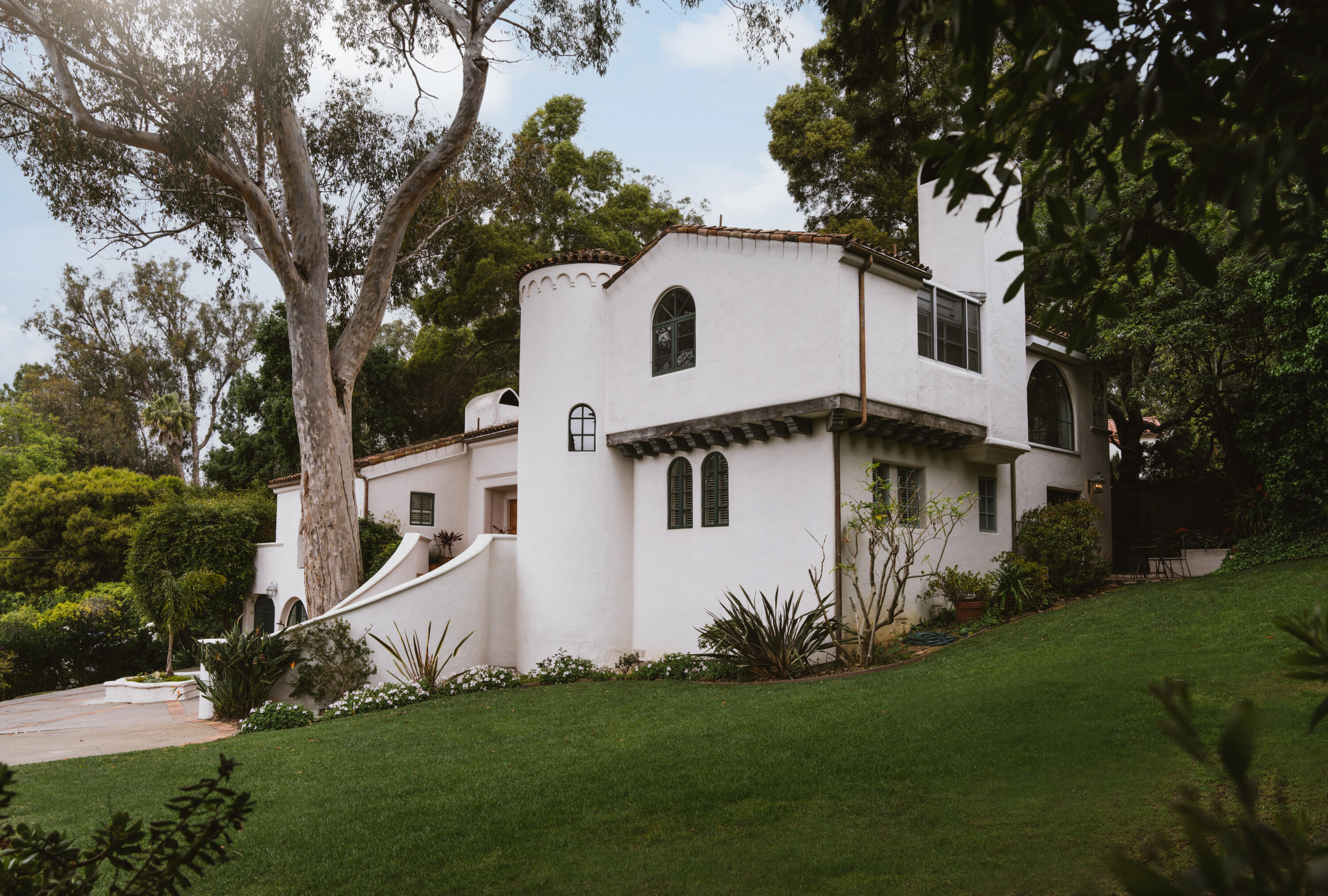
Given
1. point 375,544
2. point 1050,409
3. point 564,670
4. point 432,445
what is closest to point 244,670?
point 564,670

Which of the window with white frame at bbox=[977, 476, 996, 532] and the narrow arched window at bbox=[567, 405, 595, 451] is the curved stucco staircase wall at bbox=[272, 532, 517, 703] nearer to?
the narrow arched window at bbox=[567, 405, 595, 451]

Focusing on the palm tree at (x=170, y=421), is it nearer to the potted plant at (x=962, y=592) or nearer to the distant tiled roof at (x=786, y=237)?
the distant tiled roof at (x=786, y=237)

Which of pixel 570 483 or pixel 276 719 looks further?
pixel 570 483

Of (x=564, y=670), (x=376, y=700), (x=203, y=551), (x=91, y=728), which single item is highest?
(x=203, y=551)

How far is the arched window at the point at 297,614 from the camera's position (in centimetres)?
2262

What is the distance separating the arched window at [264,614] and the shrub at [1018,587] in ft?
60.6

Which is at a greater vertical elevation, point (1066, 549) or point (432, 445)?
point (432, 445)

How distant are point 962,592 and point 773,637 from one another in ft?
13.2

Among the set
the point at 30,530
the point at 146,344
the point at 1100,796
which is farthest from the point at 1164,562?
the point at 146,344

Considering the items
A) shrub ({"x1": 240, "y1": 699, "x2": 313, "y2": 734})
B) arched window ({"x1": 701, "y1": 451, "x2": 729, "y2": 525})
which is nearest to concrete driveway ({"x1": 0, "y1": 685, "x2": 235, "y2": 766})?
shrub ({"x1": 240, "y1": 699, "x2": 313, "y2": 734})

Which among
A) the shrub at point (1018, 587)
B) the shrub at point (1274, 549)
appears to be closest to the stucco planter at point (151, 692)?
the shrub at point (1018, 587)

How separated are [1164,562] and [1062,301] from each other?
696 inches

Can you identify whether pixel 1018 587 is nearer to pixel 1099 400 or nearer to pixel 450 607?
pixel 1099 400

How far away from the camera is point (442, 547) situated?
21.1 meters
